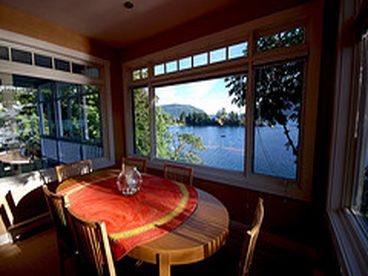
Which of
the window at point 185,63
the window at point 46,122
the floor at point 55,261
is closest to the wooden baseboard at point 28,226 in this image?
the floor at point 55,261

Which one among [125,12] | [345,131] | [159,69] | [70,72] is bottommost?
[345,131]

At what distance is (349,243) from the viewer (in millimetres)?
1059

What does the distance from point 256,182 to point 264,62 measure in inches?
57.4

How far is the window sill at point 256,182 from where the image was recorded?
189 cm

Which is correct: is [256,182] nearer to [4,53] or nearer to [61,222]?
[61,222]

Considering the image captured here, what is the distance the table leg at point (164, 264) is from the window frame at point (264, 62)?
155cm

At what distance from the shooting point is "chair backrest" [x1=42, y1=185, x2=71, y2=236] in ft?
4.24

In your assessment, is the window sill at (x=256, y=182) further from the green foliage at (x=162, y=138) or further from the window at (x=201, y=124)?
the green foliage at (x=162, y=138)

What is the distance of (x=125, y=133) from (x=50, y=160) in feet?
4.44

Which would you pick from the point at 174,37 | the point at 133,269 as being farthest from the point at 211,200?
the point at 174,37

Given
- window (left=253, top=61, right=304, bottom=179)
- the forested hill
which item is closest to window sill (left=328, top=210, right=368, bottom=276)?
window (left=253, top=61, right=304, bottom=179)

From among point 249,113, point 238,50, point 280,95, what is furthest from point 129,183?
point 238,50

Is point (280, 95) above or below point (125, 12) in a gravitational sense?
below

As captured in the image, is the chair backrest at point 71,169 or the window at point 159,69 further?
the window at point 159,69
